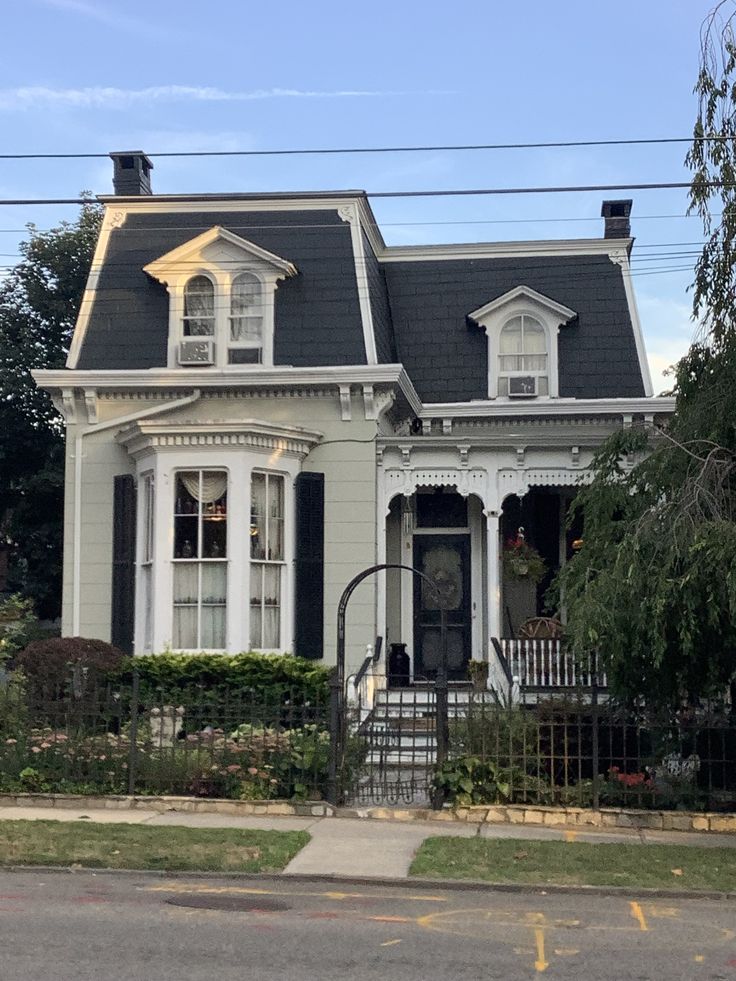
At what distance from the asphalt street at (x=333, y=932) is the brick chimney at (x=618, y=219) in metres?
16.0

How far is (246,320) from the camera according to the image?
61.3 ft

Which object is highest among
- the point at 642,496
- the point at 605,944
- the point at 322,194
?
the point at 322,194

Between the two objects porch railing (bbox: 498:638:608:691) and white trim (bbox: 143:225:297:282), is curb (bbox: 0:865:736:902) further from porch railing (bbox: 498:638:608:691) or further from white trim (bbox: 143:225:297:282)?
white trim (bbox: 143:225:297:282)

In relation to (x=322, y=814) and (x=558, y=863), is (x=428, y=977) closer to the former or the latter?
(x=558, y=863)

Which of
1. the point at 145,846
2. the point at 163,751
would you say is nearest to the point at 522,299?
the point at 163,751

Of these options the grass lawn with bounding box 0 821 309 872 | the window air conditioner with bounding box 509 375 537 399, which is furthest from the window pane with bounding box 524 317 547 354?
the grass lawn with bounding box 0 821 309 872

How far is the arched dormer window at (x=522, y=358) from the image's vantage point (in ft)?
65.8

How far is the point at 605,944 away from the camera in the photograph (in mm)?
7453

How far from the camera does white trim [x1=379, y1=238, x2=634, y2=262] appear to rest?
2125 centimetres

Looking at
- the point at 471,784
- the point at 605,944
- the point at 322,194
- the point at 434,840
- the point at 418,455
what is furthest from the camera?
the point at 322,194

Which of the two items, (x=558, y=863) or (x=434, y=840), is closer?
(x=558, y=863)

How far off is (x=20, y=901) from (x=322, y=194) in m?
13.4

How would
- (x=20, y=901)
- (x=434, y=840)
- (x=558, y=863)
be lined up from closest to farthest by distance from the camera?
(x=20, y=901) → (x=558, y=863) → (x=434, y=840)

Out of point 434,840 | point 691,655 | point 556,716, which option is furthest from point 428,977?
point 556,716
